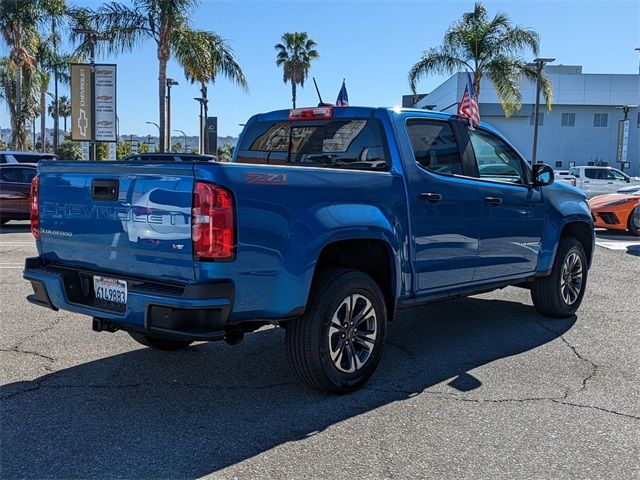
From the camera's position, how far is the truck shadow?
3355 mm

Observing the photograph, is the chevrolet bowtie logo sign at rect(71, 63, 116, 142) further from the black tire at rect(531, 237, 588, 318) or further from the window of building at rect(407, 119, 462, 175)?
the window of building at rect(407, 119, 462, 175)

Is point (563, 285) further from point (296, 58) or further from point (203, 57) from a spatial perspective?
point (296, 58)

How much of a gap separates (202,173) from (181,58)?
20555 millimetres

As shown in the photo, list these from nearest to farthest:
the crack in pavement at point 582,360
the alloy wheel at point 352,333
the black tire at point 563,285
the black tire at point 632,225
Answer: the alloy wheel at point 352,333 < the crack in pavement at point 582,360 < the black tire at point 563,285 < the black tire at point 632,225

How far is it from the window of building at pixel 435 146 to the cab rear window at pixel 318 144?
0.33m

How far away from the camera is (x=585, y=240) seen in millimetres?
7023

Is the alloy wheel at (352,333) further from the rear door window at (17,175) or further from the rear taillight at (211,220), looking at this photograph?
the rear door window at (17,175)

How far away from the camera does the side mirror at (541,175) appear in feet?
20.0

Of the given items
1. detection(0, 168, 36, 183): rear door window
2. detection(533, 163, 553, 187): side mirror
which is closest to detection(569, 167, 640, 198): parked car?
detection(0, 168, 36, 183): rear door window

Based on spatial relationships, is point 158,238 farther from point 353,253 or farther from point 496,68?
point 496,68

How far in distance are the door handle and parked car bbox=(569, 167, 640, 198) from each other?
22.0 metres

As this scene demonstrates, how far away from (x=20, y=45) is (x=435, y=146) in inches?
1175

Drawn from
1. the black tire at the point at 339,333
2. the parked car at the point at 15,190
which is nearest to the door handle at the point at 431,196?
the black tire at the point at 339,333

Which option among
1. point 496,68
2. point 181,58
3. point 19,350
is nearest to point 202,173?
point 19,350
